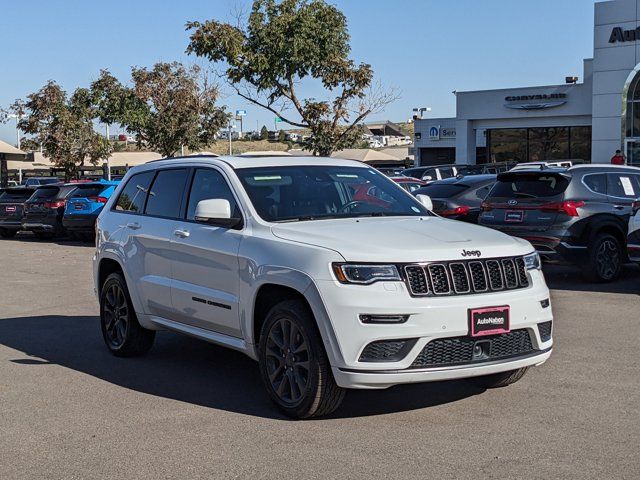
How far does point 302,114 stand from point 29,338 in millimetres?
A: 18939

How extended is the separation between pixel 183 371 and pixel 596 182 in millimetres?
7891

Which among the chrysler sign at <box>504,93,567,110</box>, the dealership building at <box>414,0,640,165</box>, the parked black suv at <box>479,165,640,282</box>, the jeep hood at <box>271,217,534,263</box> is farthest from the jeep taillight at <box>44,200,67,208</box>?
the chrysler sign at <box>504,93,567,110</box>

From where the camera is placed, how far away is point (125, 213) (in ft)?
28.0

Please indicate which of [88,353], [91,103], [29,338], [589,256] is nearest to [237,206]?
[88,353]

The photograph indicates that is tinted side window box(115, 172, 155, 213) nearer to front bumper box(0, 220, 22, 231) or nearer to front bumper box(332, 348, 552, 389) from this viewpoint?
front bumper box(332, 348, 552, 389)

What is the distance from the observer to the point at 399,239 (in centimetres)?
601

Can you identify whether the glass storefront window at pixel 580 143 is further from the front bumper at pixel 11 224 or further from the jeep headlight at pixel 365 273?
the jeep headlight at pixel 365 273

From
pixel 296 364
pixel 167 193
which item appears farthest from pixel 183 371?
pixel 296 364

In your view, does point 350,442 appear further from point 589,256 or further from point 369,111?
point 369,111

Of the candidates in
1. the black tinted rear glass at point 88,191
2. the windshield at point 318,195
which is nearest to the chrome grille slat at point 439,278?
the windshield at point 318,195

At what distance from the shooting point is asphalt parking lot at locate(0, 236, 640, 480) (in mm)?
5188

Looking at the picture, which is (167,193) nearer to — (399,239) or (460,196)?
(399,239)

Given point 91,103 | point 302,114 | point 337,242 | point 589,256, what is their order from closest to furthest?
point 337,242 → point 589,256 → point 302,114 → point 91,103

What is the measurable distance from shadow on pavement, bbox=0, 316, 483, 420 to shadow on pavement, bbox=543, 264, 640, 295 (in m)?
6.15
